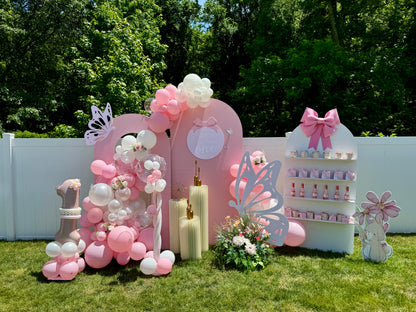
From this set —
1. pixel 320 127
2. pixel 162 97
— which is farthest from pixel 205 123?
pixel 320 127

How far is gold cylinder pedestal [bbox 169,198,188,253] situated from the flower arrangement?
597mm

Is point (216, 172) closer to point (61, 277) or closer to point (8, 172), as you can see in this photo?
point (61, 277)

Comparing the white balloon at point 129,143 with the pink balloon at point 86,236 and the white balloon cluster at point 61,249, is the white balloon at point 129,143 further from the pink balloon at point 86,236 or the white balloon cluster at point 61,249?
the white balloon cluster at point 61,249

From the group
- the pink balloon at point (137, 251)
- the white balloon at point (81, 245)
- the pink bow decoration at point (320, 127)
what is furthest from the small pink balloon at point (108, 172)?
the pink bow decoration at point (320, 127)

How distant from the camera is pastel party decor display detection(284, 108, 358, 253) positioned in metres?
4.34

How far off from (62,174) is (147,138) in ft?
6.44


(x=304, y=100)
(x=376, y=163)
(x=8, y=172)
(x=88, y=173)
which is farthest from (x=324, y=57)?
(x=8, y=172)

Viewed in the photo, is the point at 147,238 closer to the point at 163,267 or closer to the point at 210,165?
the point at 163,267

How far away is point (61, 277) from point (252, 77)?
8.69 metres

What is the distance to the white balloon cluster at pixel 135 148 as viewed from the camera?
406cm

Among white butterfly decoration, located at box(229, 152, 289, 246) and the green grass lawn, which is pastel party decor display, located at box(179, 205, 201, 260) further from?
white butterfly decoration, located at box(229, 152, 289, 246)

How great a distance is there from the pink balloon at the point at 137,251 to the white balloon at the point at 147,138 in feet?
4.46

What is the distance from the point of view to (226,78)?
498 inches

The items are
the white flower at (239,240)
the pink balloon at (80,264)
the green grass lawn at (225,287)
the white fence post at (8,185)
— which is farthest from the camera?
the white fence post at (8,185)
